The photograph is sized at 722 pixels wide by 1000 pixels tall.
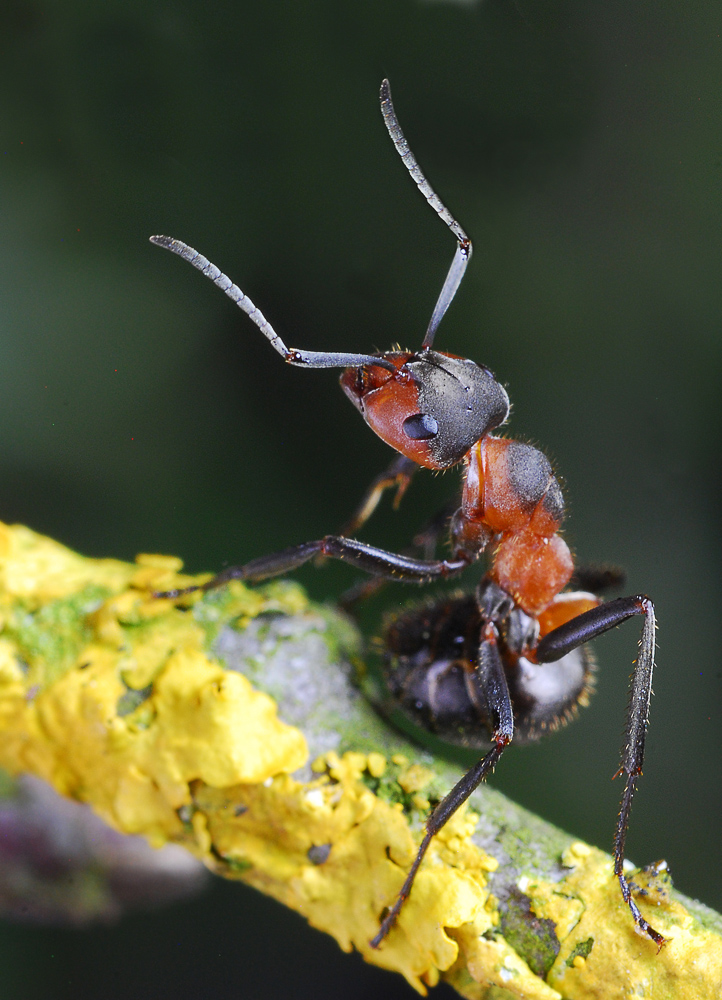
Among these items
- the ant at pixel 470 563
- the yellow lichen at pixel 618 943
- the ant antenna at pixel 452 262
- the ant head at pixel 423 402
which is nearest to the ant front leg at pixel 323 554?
the ant at pixel 470 563

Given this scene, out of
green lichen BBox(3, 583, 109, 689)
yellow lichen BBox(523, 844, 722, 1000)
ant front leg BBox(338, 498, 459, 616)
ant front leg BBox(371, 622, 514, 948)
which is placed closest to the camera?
yellow lichen BBox(523, 844, 722, 1000)

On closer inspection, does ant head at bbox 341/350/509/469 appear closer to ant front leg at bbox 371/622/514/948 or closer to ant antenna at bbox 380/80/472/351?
ant antenna at bbox 380/80/472/351

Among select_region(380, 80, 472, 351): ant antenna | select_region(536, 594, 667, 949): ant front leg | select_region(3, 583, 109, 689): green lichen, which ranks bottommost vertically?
select_region(3, 583, 109, 689): green lichen

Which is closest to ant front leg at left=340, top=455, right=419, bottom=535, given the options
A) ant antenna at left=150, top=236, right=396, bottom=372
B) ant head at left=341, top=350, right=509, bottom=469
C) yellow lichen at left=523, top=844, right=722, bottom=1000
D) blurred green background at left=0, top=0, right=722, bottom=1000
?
blurred green background at left=0, top=0, right=722, bottom=1000

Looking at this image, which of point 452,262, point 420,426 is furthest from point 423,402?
point 452,262

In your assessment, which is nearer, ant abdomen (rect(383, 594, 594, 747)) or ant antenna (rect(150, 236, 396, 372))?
ant antenna (rect(150, 236, 396, 372))

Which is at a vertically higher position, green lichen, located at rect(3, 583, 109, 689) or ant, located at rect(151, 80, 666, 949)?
ant, located at rect(151, 80, 666, 949)

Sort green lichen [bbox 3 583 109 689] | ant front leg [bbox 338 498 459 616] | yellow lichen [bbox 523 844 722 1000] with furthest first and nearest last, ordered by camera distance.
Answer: ant front leg [bbox 338 498 459 616] → green lichen [bbox 3 583 109 689] → yellow lichen [bbox 523 844 722 1000]

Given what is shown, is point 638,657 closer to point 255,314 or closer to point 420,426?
point 420,426
